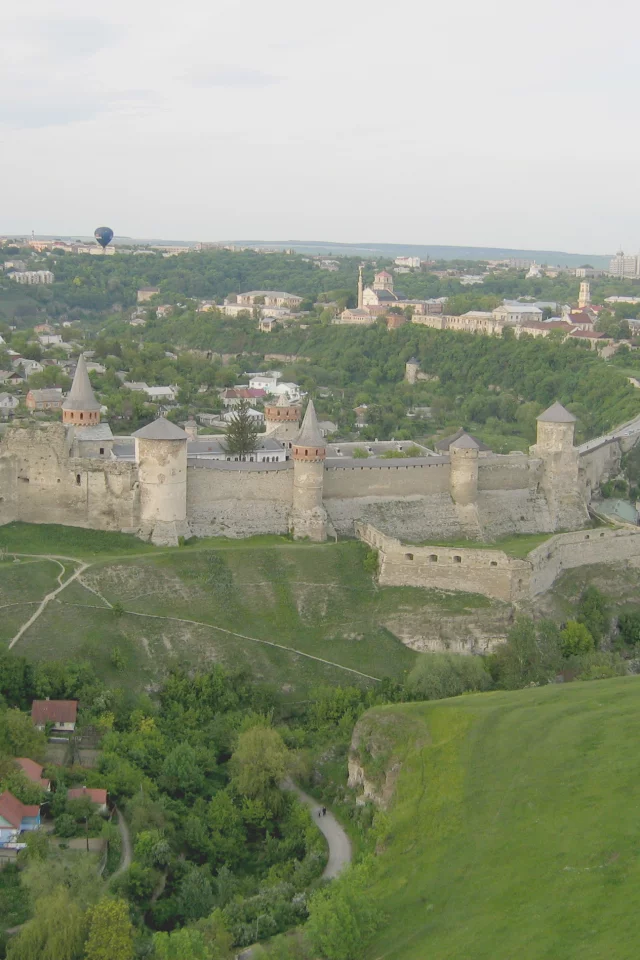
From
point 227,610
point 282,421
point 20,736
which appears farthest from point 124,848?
point 282,421

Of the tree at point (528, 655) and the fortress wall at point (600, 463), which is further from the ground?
the fortress wall at point (600, 463)

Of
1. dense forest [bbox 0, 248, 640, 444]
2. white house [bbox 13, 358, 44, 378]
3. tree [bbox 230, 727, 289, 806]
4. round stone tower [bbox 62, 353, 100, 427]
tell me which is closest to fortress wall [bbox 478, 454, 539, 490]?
round stone tower [bbox 62, 353, 100, 427]

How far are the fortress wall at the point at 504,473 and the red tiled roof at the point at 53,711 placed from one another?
1832 cm

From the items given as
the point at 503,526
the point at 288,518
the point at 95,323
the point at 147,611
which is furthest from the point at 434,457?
the point at 95,323

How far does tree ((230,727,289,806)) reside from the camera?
2792 centimetres

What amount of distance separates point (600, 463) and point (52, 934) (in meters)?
37.9

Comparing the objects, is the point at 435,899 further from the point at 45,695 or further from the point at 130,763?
the point at 45,695

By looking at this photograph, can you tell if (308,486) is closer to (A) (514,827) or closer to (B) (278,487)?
(B) (278,487)

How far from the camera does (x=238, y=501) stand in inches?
1517

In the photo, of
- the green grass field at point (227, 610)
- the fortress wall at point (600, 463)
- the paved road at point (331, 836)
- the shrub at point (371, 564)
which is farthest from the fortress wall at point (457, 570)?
the fortress wall at point (600, 463)

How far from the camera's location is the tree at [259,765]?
1099 inches

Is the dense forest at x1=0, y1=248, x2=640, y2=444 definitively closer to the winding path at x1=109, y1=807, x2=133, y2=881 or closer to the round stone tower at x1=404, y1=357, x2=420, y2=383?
the round stone tower at x1=404, y1=357, x2=420, y2=383

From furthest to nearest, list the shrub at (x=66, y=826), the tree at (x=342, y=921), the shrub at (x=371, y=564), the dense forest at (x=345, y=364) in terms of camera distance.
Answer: the dense forest at (x=345, y=364)
the shrub at (x=371, y=564)
the shrub at (x=66, y=826)
the tree at (x=342, y=921)

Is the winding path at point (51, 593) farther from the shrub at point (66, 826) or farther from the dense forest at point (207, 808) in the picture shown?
the shrub at point (66, 826)
